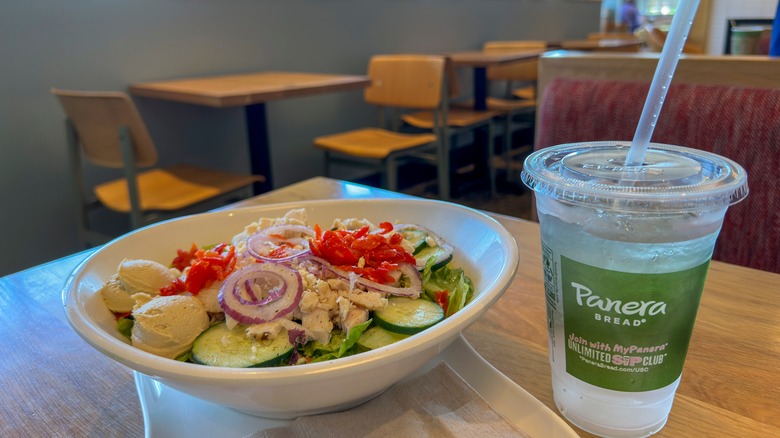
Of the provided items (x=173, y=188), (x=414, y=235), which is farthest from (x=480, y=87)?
(x=414, y=235)

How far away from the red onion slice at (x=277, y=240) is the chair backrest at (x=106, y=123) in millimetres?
1355

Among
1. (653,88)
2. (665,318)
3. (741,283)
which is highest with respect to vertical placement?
(653,88)

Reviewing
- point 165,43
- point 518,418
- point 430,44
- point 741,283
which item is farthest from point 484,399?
point 430,44

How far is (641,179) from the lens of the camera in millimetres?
422

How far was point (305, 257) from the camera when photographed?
568 mm

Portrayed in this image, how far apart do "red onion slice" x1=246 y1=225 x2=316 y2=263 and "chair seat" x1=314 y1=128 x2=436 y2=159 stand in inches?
78.4

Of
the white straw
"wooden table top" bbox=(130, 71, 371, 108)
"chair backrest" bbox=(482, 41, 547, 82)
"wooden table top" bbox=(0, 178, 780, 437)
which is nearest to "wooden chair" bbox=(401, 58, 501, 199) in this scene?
"chair backrest" bbox=(482, 41, 547, 82)

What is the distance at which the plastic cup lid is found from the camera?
0.39 m

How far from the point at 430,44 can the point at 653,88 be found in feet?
12.9

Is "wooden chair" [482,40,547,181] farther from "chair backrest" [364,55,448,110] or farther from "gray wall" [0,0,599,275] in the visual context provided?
"chair backrest" [364,55,448,110]

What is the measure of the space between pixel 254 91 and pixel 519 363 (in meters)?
1.79

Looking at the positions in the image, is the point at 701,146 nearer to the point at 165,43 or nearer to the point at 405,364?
the point at 405,364

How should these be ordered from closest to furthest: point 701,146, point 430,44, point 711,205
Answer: point 711,205 → point 701,146 → point 430,44

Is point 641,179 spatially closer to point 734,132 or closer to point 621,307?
point 621,307
